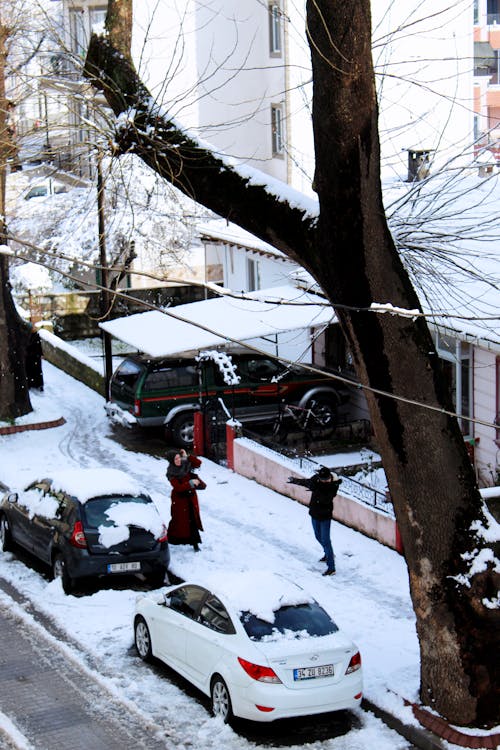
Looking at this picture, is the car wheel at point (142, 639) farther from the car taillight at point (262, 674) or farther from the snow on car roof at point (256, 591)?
the car taillight at point (262, 674)

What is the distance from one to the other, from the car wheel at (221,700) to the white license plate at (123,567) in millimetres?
4149

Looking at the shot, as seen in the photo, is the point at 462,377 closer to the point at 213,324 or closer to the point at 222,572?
the point at 213,324

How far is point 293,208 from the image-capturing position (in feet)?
37.9

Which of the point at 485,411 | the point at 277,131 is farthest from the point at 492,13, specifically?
the point at 485,411

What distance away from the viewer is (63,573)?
16.5 metres

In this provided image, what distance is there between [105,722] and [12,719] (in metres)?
1.02

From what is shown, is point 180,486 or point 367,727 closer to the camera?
point 367,727

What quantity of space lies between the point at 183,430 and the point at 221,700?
495 inches

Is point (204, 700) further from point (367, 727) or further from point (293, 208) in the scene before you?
point (293, 208)

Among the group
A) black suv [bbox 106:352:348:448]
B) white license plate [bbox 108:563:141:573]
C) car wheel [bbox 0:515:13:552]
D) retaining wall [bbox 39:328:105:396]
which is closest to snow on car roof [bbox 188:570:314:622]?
white license plate [bbox 108:563:141:573]

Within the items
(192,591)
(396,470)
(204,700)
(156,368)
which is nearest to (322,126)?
(396,470)

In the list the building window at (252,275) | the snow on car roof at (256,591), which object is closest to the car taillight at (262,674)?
the snow on car roof at (256,591)

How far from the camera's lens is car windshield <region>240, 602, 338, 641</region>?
1229cm

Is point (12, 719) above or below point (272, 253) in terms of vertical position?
below
